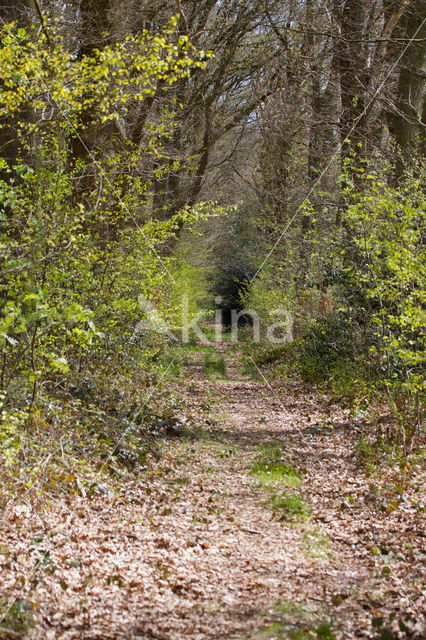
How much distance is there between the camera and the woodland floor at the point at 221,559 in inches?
168

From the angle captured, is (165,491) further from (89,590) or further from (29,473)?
(89,590)

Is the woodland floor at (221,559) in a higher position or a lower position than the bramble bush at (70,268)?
lower

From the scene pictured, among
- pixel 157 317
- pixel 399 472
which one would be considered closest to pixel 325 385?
pixel 157 317

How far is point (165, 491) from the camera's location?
24.0 ft

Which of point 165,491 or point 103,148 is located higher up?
point 103,148

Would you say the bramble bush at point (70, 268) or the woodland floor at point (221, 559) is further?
the bramble bush at point (70, 268)

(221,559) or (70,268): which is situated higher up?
(70,268)

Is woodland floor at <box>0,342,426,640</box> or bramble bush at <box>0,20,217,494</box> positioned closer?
woodland floor at <box>0,342,426,640</box>

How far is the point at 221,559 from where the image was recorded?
553 centimetres

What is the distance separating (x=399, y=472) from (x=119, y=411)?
3.97m

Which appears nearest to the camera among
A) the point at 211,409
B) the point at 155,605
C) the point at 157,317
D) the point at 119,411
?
the point at 155,605

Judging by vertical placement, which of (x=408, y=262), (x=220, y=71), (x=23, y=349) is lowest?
(x=23, y=349)

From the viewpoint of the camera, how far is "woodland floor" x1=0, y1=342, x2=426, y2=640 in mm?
4270

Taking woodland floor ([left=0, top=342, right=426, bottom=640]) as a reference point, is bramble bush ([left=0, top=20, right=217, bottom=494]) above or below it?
above
